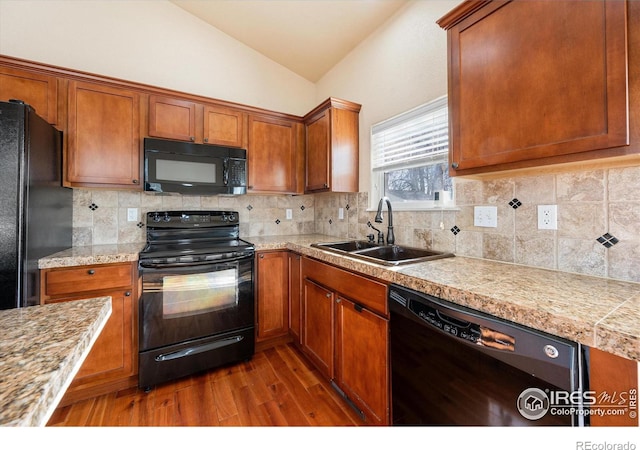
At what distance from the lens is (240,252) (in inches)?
82.1

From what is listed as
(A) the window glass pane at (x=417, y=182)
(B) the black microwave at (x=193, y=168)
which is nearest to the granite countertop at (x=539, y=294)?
(A) the window glass pane at (x=417, y=182)

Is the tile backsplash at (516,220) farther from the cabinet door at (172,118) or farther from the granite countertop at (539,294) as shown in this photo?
the cabinet door at (172,118)

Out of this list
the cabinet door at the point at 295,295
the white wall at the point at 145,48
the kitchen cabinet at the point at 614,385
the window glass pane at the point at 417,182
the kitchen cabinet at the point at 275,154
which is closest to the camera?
the kitchen cabinet at the point at 614,385

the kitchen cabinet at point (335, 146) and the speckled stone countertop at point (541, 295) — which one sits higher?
the kitchen cabinet at point (335, 146)

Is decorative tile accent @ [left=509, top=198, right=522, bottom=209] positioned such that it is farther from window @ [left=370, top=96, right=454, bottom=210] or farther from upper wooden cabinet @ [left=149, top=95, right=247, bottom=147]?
upper wooden cabinet @ [left=149, top=95, right=247, bottom=147]

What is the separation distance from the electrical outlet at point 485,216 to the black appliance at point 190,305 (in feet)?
5.21

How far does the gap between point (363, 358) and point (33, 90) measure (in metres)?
2.69

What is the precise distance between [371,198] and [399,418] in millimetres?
1590

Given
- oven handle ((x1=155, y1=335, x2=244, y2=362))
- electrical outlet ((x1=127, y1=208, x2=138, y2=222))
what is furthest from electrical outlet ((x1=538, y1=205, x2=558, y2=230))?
electrical outlet ((x1=127, y1=208, x2=138, y2=222))

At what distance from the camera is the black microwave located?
206cm

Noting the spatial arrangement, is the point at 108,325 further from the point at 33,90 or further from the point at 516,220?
the point at 516,220

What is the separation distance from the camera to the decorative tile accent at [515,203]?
137cm

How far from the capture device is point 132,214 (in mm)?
2311

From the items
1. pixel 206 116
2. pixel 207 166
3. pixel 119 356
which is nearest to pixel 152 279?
pixel 119 356
